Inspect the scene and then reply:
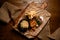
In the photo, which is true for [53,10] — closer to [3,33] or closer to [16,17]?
[16,17]

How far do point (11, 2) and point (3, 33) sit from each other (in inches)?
14.7

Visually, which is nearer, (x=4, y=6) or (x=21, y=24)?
(x=21, y=24)

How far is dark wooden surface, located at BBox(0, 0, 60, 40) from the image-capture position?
177 cm

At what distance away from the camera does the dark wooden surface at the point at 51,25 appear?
1766mm

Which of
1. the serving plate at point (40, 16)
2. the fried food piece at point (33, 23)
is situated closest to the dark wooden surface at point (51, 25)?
the serving plate at point (40, 16)

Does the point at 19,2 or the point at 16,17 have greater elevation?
the point at 19,2

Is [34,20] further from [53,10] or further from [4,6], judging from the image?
[4,6]

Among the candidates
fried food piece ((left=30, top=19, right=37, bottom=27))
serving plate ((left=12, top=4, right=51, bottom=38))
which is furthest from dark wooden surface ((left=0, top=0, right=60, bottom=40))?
fried food piece ((left=30, top=19, right=37, bottom=27))

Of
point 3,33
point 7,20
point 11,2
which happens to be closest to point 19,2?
point 11,2

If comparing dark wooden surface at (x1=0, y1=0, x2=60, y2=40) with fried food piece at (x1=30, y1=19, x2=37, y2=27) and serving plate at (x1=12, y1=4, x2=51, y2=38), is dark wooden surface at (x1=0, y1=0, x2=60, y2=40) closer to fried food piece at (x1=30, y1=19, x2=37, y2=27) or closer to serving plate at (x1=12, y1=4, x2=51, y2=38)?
serving plate at (x1=12, y1=4, x2=51, y2=38)

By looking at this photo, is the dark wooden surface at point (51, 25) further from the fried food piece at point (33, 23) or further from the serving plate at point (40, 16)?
the fried food piece at point (33, 23)

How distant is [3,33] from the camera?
179cm

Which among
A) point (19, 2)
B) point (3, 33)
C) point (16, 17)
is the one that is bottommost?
point (3, 33)

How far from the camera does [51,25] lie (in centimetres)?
182
